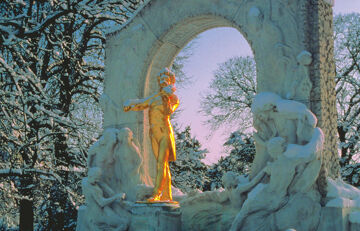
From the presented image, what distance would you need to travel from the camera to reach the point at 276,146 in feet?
17.3

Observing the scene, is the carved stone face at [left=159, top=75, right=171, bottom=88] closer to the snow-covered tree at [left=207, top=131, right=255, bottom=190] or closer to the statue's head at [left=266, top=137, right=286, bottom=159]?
the statue's head at [left=266, top=137, right=286, bottom=159]

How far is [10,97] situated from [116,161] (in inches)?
133

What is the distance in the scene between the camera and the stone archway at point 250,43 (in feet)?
18.7

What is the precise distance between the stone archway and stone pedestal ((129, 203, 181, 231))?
1.46m

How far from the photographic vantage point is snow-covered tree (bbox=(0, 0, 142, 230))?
28.1 feet

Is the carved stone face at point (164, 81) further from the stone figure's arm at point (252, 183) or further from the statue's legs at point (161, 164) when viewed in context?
the stone figure's arm at point (252, 183)

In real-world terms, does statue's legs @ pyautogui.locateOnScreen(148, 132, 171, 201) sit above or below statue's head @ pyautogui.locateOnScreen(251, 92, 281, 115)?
below

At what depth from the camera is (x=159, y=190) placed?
613cm

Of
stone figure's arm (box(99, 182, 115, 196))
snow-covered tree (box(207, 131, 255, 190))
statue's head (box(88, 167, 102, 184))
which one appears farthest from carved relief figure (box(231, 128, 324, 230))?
snow-covered tree (box(207, 131, 255, 190))

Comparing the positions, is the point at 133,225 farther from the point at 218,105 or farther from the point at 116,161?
the point at 218,105

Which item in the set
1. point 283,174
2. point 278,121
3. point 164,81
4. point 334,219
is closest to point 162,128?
point 164,81

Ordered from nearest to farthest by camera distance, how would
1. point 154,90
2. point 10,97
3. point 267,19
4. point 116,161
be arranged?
point 267,19, point 116,161, point 154,90, point 10,97

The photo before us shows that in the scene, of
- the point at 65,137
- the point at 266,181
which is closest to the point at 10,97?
the point at 65,137

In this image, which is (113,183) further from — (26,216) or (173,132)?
(26,216)
